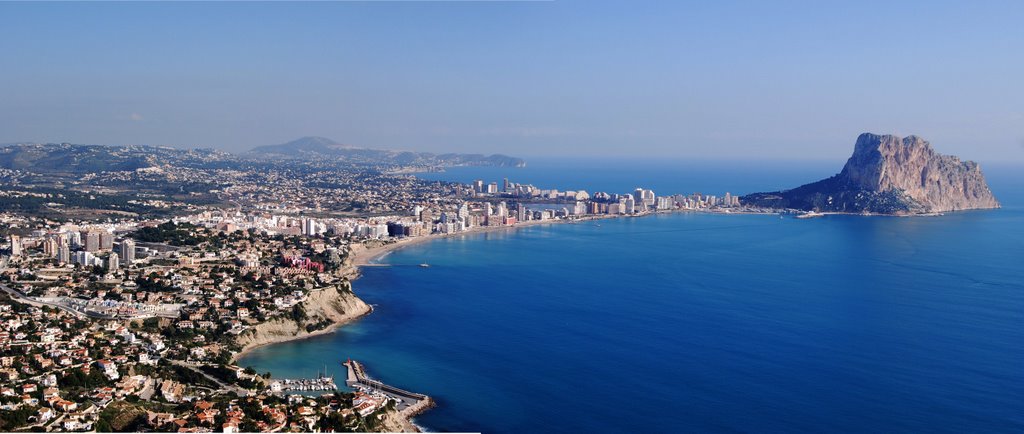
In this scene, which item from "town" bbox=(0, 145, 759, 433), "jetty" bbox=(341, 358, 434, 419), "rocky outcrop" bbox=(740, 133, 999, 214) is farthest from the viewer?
"rocky outcrop" bbox=(740, 133, 999, 214)

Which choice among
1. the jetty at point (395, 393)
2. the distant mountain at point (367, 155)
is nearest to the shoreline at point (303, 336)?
the jetty at point (395, 393)

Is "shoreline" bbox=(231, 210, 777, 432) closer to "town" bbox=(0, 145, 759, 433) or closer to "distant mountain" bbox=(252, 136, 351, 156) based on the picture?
"town" bbox=(0, 145, 759, 433)

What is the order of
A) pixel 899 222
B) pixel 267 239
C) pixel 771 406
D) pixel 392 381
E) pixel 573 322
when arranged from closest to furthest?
pixel 771 406 < pixel 392 381 < pixel 573 322 < pixel 267 239 < pixel 899 222

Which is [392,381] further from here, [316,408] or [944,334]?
[944,334]

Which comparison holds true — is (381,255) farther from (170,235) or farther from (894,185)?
Answer: (894,185)

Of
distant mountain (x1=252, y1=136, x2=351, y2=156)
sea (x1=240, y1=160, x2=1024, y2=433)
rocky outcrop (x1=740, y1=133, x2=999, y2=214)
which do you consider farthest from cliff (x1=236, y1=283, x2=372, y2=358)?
distant mountain (x1=252, y1=136, x2=351, y2=156)

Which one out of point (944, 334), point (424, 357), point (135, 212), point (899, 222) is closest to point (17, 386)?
point (424, 357)
